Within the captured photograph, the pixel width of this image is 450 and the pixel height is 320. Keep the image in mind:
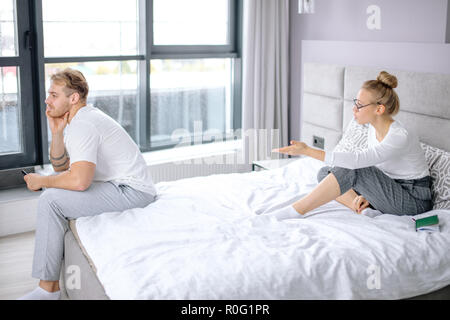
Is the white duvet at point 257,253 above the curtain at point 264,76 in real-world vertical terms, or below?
below

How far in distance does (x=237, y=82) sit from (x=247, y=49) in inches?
18.2

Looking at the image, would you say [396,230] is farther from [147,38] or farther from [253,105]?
[147,38]

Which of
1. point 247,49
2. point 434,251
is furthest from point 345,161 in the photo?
point 247,49

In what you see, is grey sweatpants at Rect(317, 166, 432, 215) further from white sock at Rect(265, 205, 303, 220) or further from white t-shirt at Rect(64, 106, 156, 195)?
white t-shirt at Rect(64, 106, 156, 195)

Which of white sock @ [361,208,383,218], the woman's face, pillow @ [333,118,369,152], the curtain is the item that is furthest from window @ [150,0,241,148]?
white sock @ [361,208,383,218]

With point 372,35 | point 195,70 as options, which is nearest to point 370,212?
point 372,35

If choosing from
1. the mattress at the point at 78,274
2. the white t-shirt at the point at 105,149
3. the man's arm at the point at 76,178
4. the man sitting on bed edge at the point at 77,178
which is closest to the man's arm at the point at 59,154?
the man sitting on bed edge at the point at 77,178

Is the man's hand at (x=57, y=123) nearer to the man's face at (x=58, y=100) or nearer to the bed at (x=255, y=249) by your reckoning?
the man's face at (x=58, y=100)

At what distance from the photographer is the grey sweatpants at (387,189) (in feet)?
8.91

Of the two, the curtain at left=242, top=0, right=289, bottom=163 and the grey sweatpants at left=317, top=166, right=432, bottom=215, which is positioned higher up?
the curtain at left=242, top=0, right=289, bottom=163

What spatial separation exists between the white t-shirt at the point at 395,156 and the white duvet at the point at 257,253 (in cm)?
25

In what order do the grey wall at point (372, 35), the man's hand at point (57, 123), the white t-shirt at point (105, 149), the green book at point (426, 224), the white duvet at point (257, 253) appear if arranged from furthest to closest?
the grey wall at point (372, 35), the man's hand at point (57, 123), the white t-shirt at point (105, 149), the green book at point (426, 224), the white duvet at point (257, 253)

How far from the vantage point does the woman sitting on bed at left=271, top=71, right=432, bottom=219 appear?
2688 millimetres

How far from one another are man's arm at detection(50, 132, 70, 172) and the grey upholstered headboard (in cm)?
190
